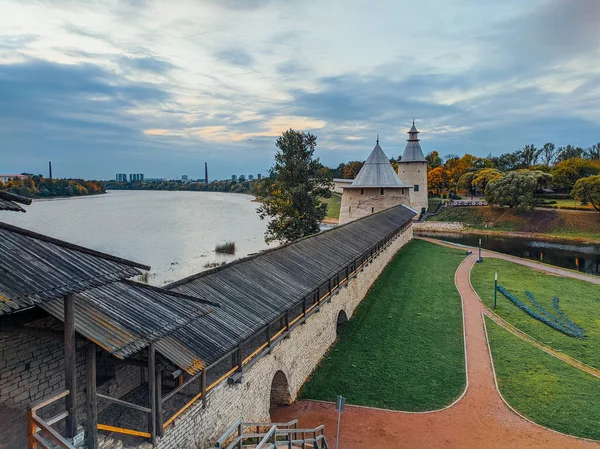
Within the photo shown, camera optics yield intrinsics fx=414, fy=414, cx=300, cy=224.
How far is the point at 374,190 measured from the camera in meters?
34.5

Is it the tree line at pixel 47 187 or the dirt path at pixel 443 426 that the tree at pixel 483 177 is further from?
the tree line at pixel 47 187

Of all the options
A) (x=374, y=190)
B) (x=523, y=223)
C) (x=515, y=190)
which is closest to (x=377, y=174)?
(x=374, y=190)

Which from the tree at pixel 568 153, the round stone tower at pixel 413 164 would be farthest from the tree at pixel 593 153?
the round stone tower at pixel 413 164

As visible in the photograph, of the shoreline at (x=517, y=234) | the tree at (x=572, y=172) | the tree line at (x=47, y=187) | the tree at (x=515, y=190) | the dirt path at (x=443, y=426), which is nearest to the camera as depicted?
the dirt path at (x=443, y=426)

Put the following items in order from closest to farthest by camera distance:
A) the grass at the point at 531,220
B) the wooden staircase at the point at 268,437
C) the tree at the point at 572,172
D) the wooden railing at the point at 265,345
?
1. the wooden railing at the point at 265,345
2. the wooden staircase at the point at 268,437
3. the grass at the point at 531,220
4. the tree at the point at 572,172

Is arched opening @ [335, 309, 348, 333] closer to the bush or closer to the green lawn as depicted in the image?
the green lawn

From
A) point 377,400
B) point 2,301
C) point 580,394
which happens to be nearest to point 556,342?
point 580,394

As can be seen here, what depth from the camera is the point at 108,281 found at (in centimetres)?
442

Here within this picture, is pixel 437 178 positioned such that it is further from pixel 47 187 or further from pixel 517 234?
pixel 47 187

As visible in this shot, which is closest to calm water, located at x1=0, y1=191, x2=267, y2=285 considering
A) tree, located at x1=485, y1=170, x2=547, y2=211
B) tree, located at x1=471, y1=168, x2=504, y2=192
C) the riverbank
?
the riverbank

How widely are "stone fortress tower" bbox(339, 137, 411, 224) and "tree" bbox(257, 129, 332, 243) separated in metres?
9.33

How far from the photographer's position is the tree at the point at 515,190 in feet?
145

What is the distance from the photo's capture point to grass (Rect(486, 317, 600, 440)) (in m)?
9.30

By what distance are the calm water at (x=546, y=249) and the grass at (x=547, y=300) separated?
22.9 ft
